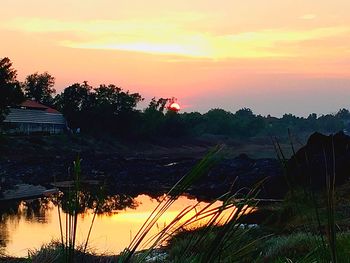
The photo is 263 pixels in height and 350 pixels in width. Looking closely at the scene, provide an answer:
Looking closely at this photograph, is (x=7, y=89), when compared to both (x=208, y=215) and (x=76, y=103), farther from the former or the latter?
(x=208, y=215)

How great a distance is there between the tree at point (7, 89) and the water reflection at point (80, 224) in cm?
2840

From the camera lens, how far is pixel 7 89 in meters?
60.5

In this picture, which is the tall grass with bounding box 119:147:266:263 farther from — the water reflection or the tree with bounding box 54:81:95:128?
the tree with bounding box 54:81:95:128

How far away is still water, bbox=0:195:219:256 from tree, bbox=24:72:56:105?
79412 mm

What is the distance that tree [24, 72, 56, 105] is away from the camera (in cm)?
10912

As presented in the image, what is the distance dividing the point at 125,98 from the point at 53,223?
2969 inches

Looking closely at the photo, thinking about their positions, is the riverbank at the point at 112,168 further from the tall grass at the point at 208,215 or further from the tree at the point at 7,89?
the tall grass at the point at 208,215

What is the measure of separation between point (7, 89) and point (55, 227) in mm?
39549

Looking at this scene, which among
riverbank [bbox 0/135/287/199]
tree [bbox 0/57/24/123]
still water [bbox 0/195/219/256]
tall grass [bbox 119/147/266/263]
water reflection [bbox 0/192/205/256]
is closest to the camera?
tall grass [bbox 119/147/266/263]

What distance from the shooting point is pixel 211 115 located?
157 metres

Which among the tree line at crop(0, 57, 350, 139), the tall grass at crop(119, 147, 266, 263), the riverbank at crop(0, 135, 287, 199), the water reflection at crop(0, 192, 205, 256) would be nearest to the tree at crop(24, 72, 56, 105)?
the tree line at crop(0, 57, 350, 139)

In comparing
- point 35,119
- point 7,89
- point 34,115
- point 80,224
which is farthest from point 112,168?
point 80,224

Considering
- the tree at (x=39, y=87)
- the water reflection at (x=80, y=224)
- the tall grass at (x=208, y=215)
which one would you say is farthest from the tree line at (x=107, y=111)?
→ the tall grass at (x=208, y=215)

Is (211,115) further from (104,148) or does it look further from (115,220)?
(115,220)
